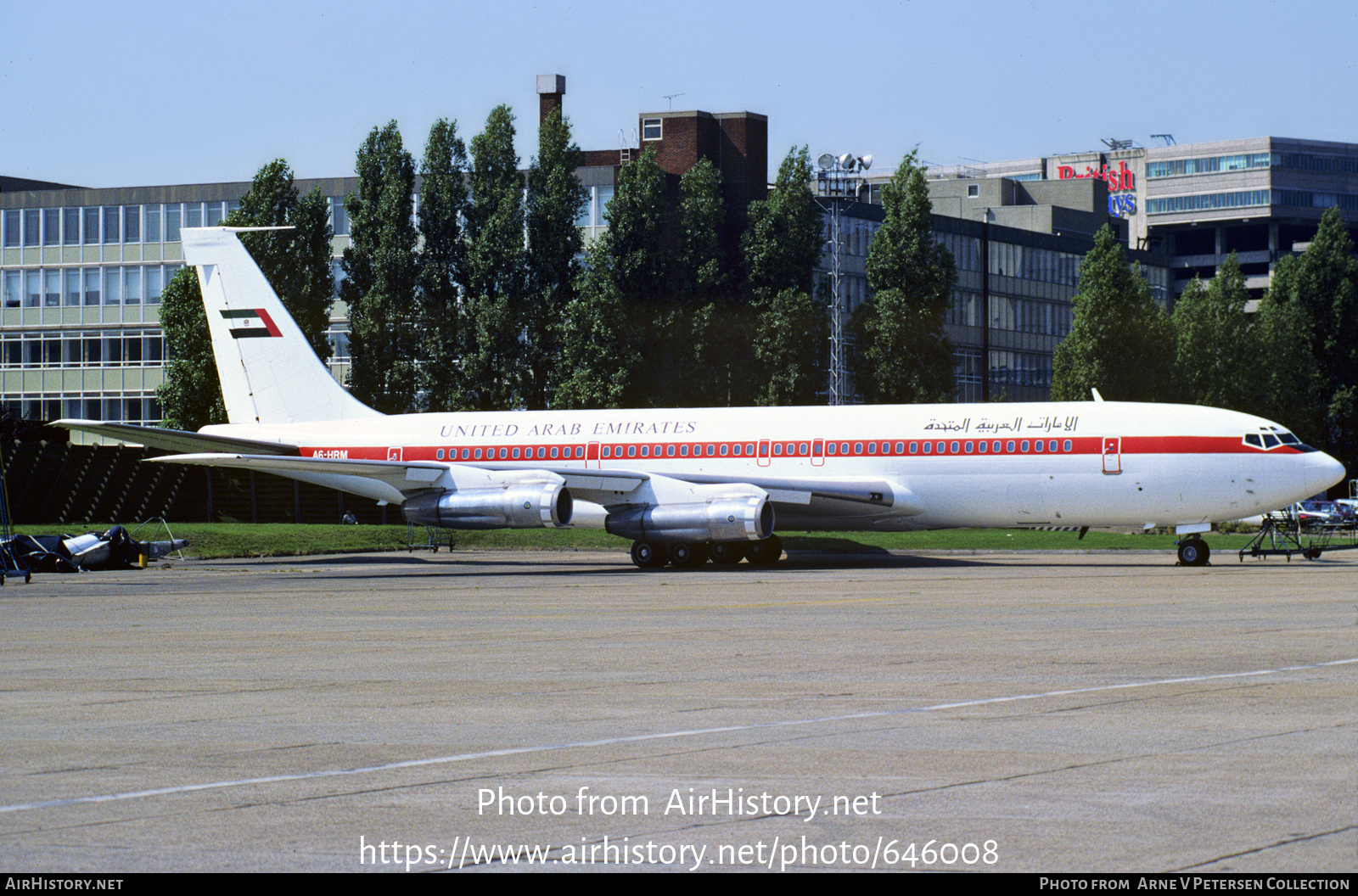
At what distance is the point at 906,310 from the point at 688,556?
30292 millimetres

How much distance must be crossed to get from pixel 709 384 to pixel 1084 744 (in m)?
55.6

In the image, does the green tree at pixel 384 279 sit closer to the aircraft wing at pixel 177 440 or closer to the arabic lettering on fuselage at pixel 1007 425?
the aircraft wing at pixel 177 440

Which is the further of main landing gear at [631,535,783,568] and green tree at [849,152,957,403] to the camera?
green tree at [849,152,957,403]

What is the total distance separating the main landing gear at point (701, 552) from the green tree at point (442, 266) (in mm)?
28249

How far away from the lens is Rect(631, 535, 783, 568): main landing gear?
39.2 meters

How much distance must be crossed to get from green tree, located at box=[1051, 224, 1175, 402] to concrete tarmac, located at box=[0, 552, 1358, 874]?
52.6 m

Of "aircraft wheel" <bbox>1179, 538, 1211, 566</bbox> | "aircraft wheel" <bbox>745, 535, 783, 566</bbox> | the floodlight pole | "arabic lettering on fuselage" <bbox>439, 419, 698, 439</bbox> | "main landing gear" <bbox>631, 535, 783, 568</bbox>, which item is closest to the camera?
"aircraft wheel" <bbox>1179, 538, 1211, 566</bbox>

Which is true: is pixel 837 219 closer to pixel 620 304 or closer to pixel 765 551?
pixel 620 304

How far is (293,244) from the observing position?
68.2m

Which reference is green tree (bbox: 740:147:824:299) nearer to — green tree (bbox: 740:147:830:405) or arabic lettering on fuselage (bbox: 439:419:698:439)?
green tree (bbox: 740:147:830:405)

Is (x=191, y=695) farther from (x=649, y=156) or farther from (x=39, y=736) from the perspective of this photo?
(x=649, y=156)

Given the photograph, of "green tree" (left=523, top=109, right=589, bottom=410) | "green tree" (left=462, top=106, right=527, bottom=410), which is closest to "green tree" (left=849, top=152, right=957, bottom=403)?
"green tree" (left=523, top=109, right=589, bottom=410)

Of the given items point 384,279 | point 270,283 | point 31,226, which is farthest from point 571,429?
point 31,226
